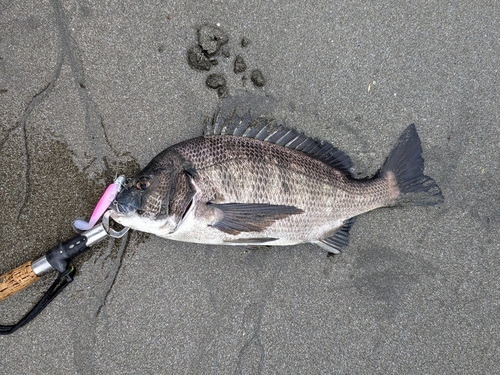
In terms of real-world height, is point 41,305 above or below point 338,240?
below

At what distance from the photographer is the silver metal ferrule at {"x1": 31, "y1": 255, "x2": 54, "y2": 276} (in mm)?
2506

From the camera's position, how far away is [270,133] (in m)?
2.85

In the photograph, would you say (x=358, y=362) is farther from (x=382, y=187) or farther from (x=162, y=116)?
(x=162, y=116)

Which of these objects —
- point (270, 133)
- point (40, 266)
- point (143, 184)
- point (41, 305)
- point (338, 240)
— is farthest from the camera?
point (338, 240)

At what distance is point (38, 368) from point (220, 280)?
1680 millimetres

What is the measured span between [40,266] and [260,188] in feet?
5.82

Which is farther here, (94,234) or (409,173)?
(409,173)

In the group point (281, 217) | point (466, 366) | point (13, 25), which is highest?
point (13, 25)

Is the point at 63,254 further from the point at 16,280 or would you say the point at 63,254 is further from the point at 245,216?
the point at 245,216

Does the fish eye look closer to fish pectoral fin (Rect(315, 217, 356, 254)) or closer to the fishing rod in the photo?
the fishing rod

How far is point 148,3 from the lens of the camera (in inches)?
115

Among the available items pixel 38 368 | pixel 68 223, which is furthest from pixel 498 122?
pixel 38 368

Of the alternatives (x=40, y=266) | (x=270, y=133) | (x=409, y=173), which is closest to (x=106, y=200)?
(x=40, y=266)

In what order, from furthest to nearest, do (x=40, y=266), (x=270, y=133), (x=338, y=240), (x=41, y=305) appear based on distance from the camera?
(x=338, y=240)
(x=270, y=133)
(x=41, y=305)
(x=40, y=266)
